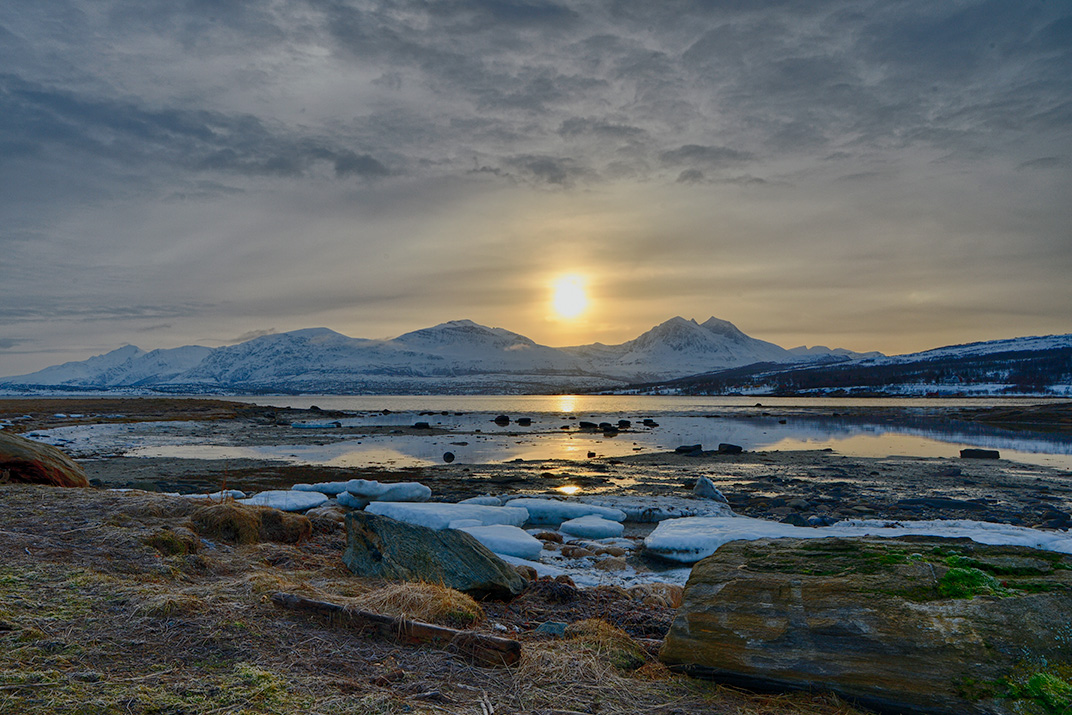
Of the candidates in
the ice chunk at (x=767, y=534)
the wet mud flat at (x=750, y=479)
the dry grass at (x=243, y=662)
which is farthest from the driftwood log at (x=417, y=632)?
the wet mud flat at (x=750, y=479)

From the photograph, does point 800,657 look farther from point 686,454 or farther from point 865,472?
point 686,454

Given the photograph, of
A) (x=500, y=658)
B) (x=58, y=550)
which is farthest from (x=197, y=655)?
(x=58, y=550)

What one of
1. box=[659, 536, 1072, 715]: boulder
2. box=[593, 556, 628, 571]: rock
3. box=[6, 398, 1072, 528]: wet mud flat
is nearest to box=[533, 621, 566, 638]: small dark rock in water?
box=[659, 536, 1072, 715]: boulder

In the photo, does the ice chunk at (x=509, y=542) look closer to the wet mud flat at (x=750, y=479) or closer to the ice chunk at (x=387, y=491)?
the ice chunk at (x=387, y=491)

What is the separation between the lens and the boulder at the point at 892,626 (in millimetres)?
3936

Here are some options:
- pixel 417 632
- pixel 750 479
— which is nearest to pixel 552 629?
pixel 417 632

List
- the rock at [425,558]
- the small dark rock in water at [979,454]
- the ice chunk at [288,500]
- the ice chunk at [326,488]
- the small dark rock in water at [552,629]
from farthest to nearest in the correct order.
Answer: the small dark rock in water at [979,454] < the ice chunk at [326,488] < the ice chunk at [288,500] < the rock at [425,558] < the small dark rock in water at [552,629]

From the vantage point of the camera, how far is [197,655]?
4270 mm

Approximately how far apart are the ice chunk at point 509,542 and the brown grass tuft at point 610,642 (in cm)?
426

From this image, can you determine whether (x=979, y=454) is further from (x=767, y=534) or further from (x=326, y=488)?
(x=326, y=488)

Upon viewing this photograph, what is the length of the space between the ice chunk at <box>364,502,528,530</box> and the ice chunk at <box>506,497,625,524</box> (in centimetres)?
72

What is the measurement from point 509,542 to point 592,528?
3.40 metres

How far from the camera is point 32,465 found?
11477 mm

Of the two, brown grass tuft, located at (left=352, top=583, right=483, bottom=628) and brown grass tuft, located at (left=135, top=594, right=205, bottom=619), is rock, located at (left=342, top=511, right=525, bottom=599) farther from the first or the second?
brown grass tuft, located at (left=135, top=594, right=205, bottom=619)
